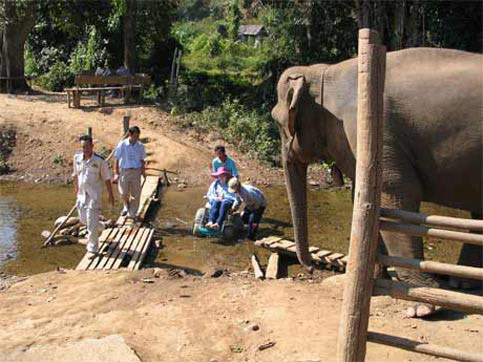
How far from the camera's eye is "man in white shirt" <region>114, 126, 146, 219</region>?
975cm

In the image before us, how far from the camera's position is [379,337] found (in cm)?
388

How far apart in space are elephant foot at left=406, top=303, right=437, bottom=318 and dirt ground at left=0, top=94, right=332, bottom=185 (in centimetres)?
840

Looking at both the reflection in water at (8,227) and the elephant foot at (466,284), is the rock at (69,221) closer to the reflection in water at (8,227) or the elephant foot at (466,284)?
the reflection in water at (8,227)

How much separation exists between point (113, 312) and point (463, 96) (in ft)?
12.5

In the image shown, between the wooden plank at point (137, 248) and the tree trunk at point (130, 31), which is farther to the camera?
the tree trunk at point (130, 31)

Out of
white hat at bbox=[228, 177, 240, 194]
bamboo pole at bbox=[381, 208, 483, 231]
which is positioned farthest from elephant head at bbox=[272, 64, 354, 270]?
bamboo pole at bbox=[381, 208, 483, 231]

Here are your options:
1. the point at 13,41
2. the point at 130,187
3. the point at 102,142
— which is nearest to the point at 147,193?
the point at 130,187

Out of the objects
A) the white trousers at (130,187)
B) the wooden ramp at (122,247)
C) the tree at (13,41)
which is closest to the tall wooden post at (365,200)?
the wooden ramp at (122,247)

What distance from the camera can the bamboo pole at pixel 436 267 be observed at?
3582 millimetres

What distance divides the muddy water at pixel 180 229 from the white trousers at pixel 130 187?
558mm

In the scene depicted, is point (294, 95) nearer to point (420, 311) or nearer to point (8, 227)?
point (420, 311)

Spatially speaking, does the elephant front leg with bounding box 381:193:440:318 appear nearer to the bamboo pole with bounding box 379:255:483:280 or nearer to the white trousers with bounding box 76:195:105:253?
the bamboo pole with bounding box 379:255:483:280

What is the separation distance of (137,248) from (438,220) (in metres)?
5.53

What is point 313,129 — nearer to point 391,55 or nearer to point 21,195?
point 391,55
